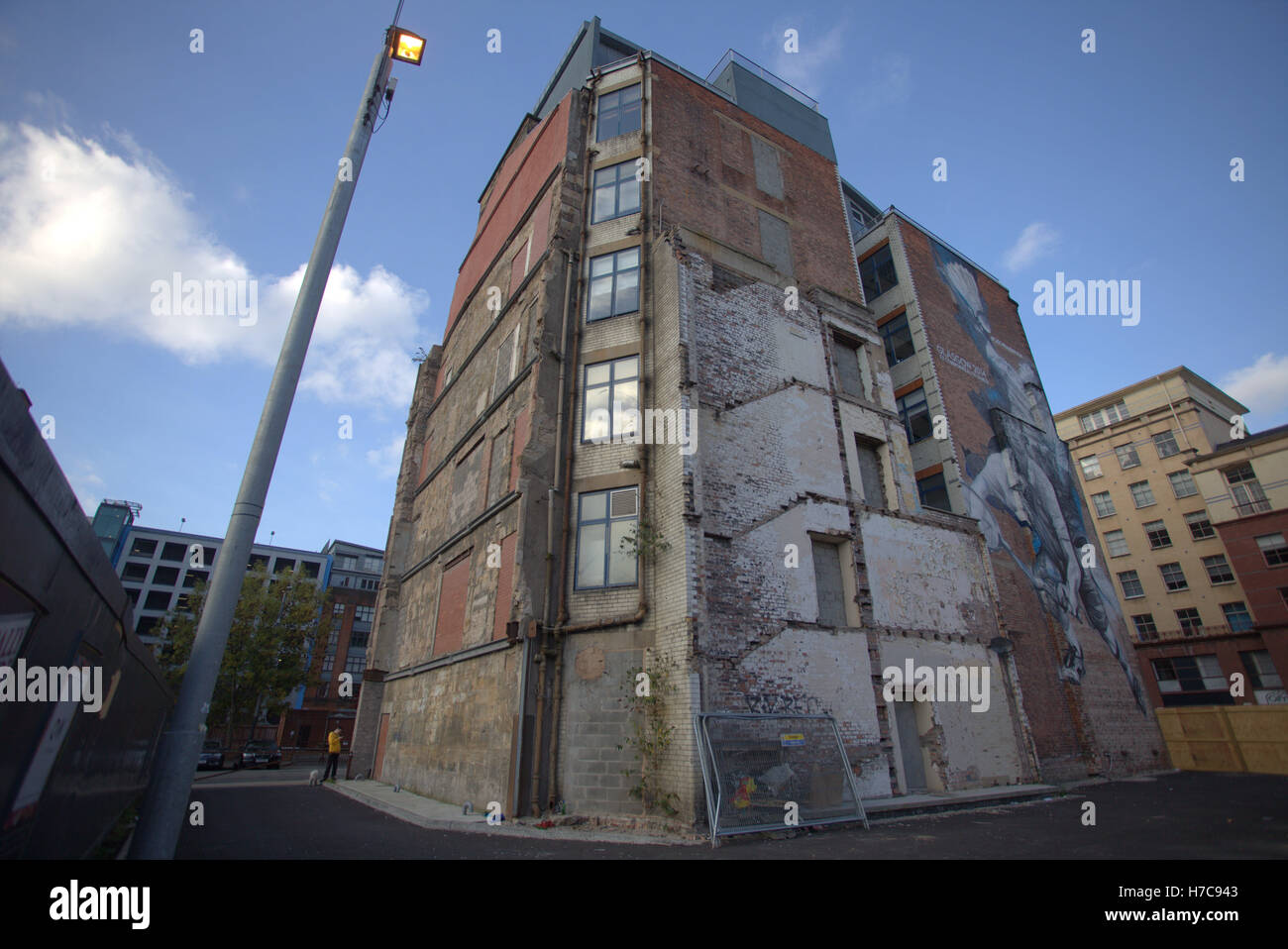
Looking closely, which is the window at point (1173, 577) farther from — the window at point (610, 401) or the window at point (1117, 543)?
the window at point (610, 401)

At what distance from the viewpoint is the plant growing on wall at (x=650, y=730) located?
10008 millimetres

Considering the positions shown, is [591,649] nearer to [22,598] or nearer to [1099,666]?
[22,598]

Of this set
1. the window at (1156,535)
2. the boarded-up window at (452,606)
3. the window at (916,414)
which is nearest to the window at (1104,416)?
the window at (1156,535)

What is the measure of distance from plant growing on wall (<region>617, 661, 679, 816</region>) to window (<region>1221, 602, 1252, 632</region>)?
115 feet

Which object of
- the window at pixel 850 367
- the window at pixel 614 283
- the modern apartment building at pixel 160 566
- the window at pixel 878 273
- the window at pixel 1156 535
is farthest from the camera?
the modern apartment building at pixel 160 566

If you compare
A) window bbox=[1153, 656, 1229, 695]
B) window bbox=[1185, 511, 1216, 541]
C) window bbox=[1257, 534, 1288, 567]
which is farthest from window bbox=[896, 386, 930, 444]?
window bbox=[1185, 511, 1216, 541]

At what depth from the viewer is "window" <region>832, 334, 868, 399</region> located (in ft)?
57.5

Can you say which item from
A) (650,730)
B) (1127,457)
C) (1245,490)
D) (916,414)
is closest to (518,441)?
(650,730)

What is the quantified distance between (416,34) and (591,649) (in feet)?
32.7

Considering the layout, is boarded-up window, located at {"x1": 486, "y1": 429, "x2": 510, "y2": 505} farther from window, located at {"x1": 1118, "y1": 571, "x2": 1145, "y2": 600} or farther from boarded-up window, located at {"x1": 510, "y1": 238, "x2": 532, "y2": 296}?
window, located at {"x1": 1118, "y1": 571, "x2": 1145, "y2": 600}

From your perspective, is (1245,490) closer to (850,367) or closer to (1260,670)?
(1260,670)

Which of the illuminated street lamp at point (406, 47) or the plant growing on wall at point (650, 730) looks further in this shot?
the plant growing on wall at point (650, 730)

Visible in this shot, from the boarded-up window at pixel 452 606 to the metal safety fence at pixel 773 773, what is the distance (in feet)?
26.7

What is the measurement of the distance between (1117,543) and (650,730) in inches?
1559
